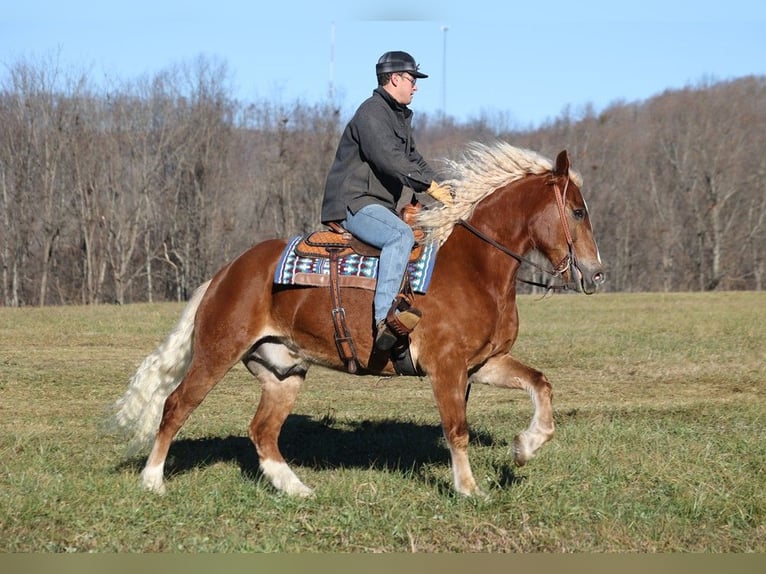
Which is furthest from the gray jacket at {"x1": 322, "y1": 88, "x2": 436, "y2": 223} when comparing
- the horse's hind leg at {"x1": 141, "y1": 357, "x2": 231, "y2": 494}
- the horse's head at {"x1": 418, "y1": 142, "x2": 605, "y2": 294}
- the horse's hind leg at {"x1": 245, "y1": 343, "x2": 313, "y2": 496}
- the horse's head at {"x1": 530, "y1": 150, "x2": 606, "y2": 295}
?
the horse's hind leg at {"x1": 141, "y1": 357, "x2": 231, "y2": 494}

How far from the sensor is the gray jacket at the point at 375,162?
23.1 ft

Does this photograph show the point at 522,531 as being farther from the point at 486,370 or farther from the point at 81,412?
the point at 81,412

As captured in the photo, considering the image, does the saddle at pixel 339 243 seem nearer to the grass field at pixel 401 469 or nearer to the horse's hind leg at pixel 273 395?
the horse's hind leg at pixel 273 395

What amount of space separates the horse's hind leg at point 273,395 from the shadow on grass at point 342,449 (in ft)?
0.81

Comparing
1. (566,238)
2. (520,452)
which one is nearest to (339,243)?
(566,238)

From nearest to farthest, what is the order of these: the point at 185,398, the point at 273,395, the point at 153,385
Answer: the point at 185,398 → the point at 153,385 → the point at 273,395

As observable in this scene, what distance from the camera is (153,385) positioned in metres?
7.89

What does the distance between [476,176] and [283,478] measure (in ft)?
9.93

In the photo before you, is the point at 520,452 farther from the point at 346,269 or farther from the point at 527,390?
the point at 346,269

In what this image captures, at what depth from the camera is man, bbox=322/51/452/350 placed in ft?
22.9

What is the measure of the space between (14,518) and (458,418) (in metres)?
3.25

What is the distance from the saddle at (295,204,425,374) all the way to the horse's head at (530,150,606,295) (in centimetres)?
104

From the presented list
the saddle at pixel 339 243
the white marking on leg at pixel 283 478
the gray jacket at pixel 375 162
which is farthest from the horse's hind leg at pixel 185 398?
the gray jacket at pixel 375 162

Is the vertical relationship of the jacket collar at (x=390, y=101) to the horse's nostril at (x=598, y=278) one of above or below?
above
